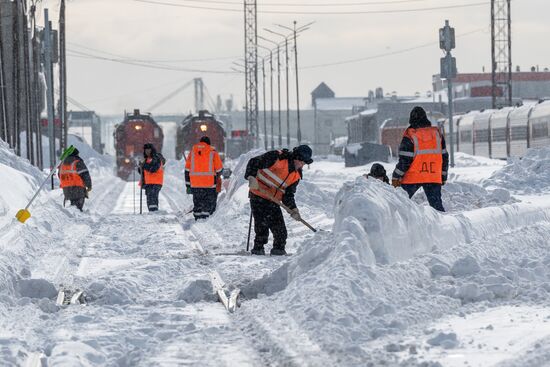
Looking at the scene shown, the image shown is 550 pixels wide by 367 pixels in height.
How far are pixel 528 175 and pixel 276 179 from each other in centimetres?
1589

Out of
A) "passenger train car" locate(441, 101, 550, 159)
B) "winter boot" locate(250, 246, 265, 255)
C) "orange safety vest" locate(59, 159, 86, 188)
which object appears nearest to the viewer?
"winter boot" locate(250, 246, 265, 255)

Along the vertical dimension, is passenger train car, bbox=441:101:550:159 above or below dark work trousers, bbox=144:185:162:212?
above

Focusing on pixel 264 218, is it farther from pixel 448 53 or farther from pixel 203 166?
pixel 448 53

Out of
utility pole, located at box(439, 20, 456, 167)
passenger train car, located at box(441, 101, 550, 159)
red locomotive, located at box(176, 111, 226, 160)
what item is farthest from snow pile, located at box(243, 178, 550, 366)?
red locomotive, located at box(176, 111, 226, 160)

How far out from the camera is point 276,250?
14664mm

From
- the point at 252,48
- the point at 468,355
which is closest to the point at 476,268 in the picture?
the point at 468,355

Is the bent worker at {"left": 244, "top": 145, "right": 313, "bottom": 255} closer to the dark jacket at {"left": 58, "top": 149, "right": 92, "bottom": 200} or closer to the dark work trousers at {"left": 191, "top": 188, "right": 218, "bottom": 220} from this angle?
the dark work trousers at {"left": 191, "top": 188, "right": 218, "bottom": 220}

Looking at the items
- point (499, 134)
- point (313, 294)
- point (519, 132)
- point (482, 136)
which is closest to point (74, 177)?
point (313, 294)

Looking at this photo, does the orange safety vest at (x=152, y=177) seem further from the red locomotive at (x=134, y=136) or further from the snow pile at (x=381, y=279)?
the red locomotive at (x=134, y=136)

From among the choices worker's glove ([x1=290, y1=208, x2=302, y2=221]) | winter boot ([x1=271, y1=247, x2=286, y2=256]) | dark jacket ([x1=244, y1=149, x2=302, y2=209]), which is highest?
dark jacket ([x1=244, y1=149, x2=302, y2=209])

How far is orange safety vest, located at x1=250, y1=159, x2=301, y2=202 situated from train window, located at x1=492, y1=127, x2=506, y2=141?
36.9 meters

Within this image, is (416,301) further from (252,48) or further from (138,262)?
(252,48)

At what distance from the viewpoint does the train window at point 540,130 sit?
44.4m

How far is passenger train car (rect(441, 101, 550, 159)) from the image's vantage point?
45438 millimetres
